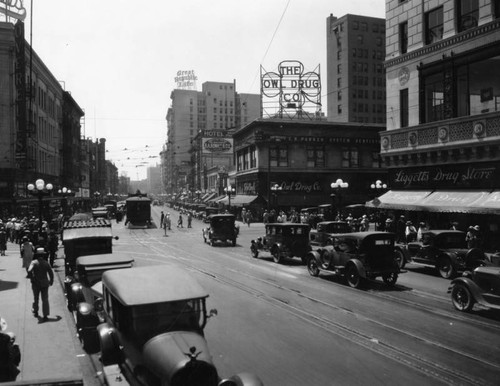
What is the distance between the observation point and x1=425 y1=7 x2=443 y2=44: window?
26.6 meters

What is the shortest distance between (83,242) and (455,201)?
742 inches

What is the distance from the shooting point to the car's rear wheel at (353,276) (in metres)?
16.3

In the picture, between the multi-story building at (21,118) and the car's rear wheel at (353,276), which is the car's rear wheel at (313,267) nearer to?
the car's rear wheel at (353,276)

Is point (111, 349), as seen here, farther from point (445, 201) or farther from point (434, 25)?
point (434, 25)

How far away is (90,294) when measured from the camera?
11.2 metres

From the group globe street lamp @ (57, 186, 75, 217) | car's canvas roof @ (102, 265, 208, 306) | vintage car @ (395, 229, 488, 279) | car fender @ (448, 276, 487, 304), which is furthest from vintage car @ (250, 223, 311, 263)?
globe street lamp @ (57, 186, 75, 217)

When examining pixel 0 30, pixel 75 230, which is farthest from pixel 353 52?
pixel 75 230

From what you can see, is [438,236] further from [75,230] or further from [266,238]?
[75,230]

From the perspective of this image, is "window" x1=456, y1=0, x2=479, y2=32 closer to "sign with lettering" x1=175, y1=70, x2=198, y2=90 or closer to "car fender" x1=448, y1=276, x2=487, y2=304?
"car fender" x1=448, y1=276, x2=487, y2=304

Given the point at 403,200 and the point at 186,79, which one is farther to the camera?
the point at 186,79

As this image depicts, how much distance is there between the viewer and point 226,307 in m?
13.6

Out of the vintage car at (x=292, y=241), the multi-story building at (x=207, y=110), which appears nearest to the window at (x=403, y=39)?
the vintage car at (x=292, y=241)

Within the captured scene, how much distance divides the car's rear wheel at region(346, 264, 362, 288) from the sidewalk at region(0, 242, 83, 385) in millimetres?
9615

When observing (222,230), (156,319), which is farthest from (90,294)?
(222,230)
